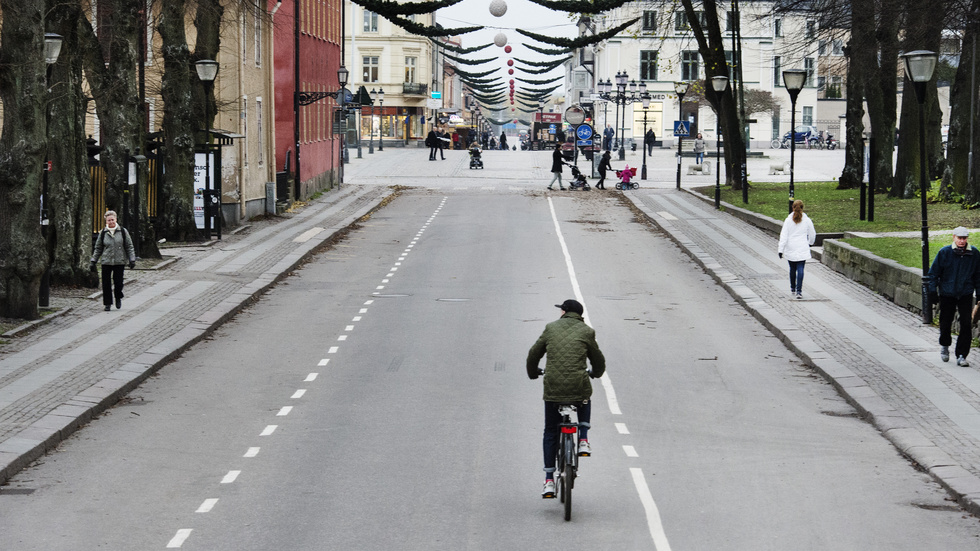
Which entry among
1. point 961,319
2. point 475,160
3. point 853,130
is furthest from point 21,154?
point 475,160

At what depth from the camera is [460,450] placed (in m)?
11.8

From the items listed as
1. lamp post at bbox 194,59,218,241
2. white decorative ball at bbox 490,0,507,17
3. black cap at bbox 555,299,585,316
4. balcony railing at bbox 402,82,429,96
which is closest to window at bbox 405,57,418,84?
balcony railing at bbox 402,82,429,96

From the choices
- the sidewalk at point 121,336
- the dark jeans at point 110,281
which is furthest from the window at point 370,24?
the dark jeans at point 110,281

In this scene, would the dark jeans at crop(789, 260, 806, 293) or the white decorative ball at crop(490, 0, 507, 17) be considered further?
the white decorative ball at crop(490, 0, 507, 17)

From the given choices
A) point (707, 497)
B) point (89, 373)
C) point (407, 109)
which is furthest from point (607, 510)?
point (407, 109)

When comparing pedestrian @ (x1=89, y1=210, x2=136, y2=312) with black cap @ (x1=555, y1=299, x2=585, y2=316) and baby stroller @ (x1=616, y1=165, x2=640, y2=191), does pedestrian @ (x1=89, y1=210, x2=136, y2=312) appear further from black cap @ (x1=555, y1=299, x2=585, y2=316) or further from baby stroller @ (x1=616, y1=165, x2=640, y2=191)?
baby stroller @ (x1=616, y1=165, x2=640, y2=191)

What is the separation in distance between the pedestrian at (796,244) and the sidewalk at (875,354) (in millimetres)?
372

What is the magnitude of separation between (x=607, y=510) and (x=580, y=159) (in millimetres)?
66883

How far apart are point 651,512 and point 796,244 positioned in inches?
508

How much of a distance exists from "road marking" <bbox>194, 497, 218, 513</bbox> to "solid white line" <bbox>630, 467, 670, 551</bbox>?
3345 mm

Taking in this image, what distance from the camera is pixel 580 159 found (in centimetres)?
7606

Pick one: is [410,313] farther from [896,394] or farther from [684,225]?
[684,225]

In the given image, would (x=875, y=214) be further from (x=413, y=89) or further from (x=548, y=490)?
(x=413, y=89)

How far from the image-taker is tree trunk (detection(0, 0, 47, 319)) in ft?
60.1
